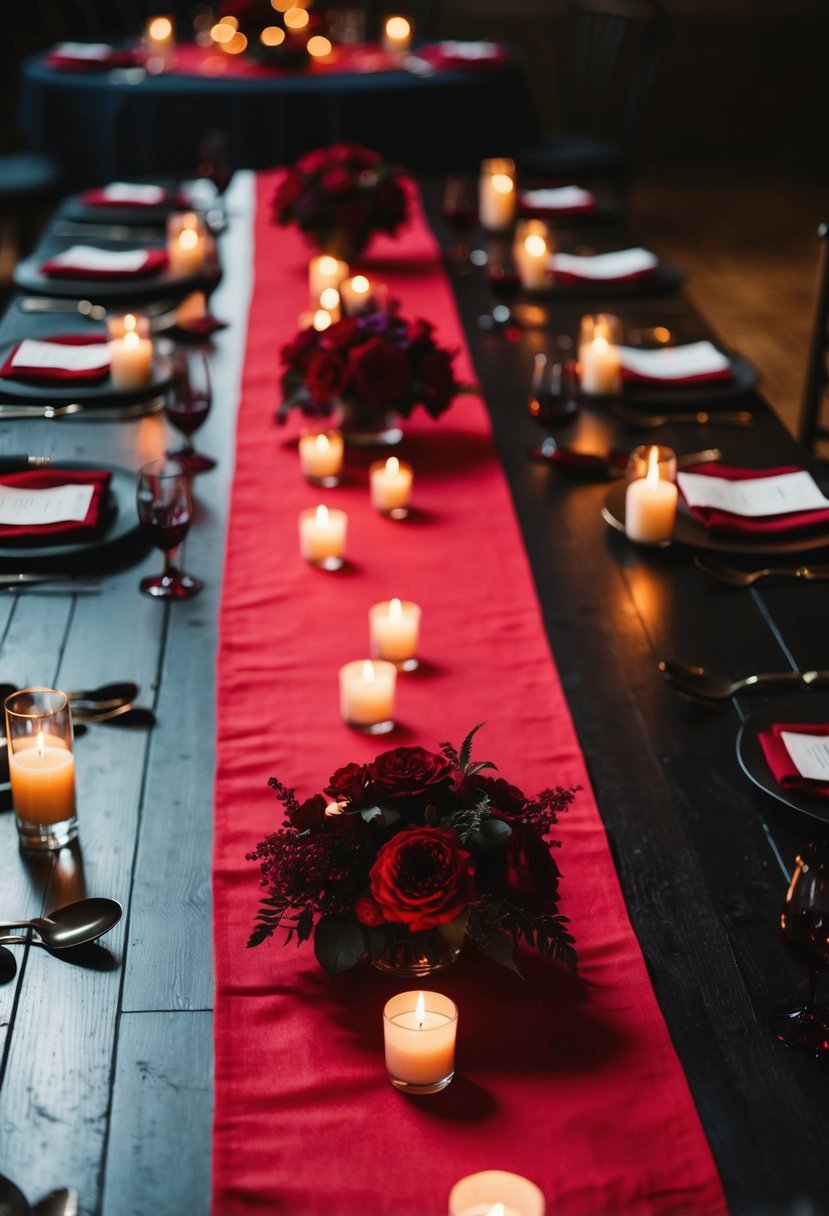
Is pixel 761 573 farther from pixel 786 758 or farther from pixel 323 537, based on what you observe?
pixel 323 537

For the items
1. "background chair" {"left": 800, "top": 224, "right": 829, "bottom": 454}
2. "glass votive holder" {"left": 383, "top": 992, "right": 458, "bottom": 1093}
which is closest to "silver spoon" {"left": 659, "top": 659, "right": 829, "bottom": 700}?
"glass votive holder" {"left": 383, "top": 992, "right": 458, "bottom": 1093}

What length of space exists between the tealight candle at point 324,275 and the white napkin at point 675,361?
676 mm

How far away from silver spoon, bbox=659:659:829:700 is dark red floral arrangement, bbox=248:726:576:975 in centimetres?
48

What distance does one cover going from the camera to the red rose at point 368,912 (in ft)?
3.45

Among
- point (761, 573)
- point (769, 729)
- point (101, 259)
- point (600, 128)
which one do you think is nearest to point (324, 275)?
point (101, 259)

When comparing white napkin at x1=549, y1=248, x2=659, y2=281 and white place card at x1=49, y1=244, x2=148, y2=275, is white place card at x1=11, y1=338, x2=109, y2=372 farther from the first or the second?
white napkin at x1=549, y1=248, x2=659, y2=281

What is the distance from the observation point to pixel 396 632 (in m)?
1.59

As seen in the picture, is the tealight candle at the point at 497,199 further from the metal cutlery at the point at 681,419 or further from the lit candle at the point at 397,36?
the lit candle at the point at 397,36

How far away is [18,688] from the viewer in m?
1.51

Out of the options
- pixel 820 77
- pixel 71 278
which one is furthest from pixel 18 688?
pixel 820 77

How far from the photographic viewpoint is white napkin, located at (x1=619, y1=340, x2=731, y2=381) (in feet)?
7.91

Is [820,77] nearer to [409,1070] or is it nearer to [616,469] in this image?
[616,469]

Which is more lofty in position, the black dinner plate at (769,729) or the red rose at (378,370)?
the red rose at (378,370)

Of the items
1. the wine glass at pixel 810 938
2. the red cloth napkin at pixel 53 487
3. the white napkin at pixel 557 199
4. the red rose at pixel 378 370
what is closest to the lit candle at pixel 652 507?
the red rose at pixel 378 370
